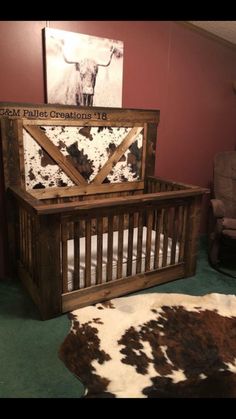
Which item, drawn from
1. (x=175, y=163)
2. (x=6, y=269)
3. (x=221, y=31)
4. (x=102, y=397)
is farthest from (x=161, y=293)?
(x=221, y=31)

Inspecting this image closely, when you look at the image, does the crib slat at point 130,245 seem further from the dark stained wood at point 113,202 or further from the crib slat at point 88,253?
the crib slat at point 88,253

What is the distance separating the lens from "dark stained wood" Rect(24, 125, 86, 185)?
2.50m

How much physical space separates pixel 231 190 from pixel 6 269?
2.36 meters

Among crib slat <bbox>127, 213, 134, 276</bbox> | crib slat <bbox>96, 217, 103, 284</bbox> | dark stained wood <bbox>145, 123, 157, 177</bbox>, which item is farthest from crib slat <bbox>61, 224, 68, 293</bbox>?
dark stained wood <bbox>145, 123, 157, 177</bbox>

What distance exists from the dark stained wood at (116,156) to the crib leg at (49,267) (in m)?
0.98

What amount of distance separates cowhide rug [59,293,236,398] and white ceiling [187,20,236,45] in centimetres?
245

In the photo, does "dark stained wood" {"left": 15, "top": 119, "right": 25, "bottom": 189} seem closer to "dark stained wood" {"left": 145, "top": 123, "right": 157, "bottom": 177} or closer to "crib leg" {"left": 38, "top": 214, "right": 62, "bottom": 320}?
"crib leg" {"left": 38, "top": 214, "right": 62, "bottom": 320}

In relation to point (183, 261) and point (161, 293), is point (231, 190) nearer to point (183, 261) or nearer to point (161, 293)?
point (183, 261)

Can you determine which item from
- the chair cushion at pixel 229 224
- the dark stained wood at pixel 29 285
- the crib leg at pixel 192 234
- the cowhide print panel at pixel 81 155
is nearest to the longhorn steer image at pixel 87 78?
the cowhide print panel at pixel 81 155

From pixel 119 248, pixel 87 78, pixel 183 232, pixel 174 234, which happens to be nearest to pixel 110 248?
pixel 119 248

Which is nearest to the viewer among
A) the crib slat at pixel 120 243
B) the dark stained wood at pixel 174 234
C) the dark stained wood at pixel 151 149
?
the crib slat at pixel 120 243

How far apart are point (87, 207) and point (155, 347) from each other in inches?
38.1

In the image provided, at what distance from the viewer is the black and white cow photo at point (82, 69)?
2.46 m
